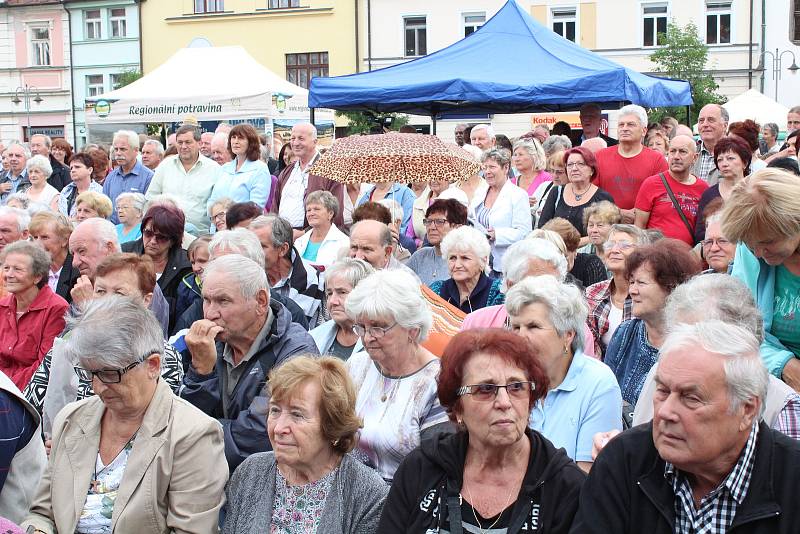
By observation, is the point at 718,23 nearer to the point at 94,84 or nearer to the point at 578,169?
the point at 94,84

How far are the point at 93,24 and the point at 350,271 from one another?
37.9 m

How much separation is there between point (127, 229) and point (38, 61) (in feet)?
117

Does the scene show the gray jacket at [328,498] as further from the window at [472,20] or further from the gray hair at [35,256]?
the window at [472,20]

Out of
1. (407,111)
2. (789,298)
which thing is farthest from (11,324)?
(407,111)

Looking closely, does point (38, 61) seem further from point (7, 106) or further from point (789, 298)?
point (789, 298)

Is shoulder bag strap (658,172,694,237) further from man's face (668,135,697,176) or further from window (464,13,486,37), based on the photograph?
window (464,13,486,37)

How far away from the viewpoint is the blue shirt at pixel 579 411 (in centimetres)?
365

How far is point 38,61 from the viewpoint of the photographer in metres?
39.9

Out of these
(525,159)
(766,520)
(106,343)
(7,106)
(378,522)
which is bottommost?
(378,522)

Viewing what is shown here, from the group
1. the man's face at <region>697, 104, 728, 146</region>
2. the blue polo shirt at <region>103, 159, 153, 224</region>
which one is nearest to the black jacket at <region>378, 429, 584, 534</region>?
the man's face at <region>697, 104, 728, 146</region>

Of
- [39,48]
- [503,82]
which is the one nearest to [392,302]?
[503,82]

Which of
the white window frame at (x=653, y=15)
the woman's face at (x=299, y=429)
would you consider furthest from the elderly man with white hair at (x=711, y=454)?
the white window frame at (x=653, y=15)

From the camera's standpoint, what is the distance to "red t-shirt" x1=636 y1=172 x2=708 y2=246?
7.40 m

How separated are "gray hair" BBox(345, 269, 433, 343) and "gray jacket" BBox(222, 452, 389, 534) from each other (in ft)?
2.37
